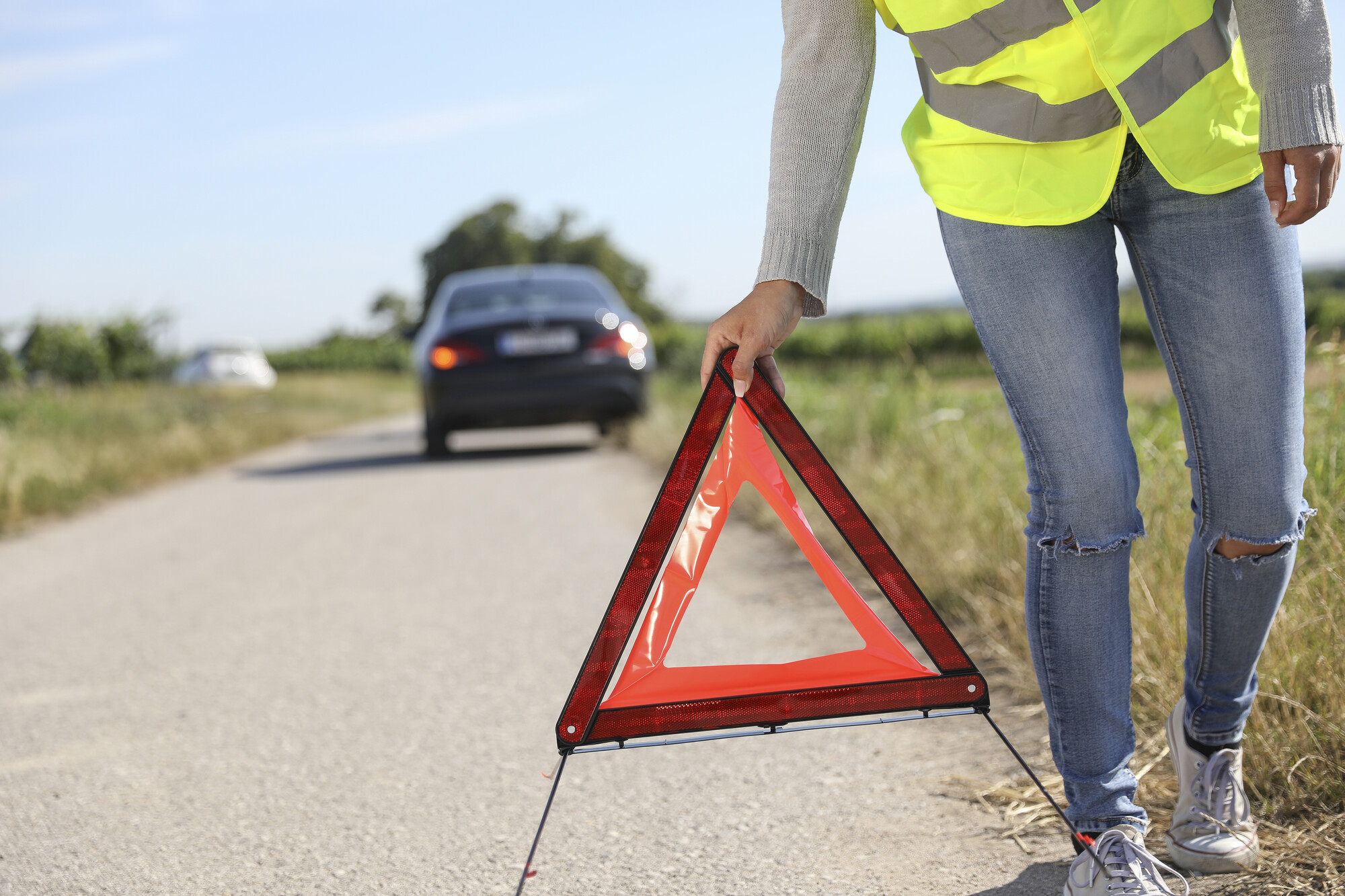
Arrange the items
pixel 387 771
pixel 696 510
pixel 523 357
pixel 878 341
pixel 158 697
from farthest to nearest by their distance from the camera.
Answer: pixel 878 341
pixel 523 357
pixel 158 697
pixel 387 771
pixel 696 510

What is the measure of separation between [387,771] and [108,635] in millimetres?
2096

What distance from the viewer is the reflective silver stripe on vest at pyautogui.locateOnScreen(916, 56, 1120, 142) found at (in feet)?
5.60

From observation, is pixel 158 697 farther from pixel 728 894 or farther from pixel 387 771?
pixel 728 894

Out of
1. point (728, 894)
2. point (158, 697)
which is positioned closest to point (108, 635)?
point (158, 697)

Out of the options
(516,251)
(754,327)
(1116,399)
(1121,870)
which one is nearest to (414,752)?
(754,327)

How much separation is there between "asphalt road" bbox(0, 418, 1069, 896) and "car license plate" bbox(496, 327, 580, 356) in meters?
3.81

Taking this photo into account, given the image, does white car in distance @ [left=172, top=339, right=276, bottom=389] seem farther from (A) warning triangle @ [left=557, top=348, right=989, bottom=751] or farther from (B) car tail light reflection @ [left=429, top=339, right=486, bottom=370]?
(A) warning triangle @ [left=557, top=348, right=989, bottom=751]

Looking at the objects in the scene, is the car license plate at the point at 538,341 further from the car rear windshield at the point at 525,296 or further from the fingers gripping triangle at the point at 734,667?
the fingers gripping triangle at the point at 734,667

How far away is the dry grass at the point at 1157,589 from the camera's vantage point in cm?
206

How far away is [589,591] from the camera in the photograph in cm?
468

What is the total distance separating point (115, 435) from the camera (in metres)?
11.6

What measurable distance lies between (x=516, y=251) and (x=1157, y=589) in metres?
68.4

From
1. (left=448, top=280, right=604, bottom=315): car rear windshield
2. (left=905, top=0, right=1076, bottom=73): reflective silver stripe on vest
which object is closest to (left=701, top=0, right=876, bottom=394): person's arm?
(left=905, top=0, right=1076, bottom=73): reflective silver stripe on vest

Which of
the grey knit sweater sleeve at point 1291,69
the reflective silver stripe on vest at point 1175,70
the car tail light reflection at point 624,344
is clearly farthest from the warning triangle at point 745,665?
the car tail light reflection at point 624,344
